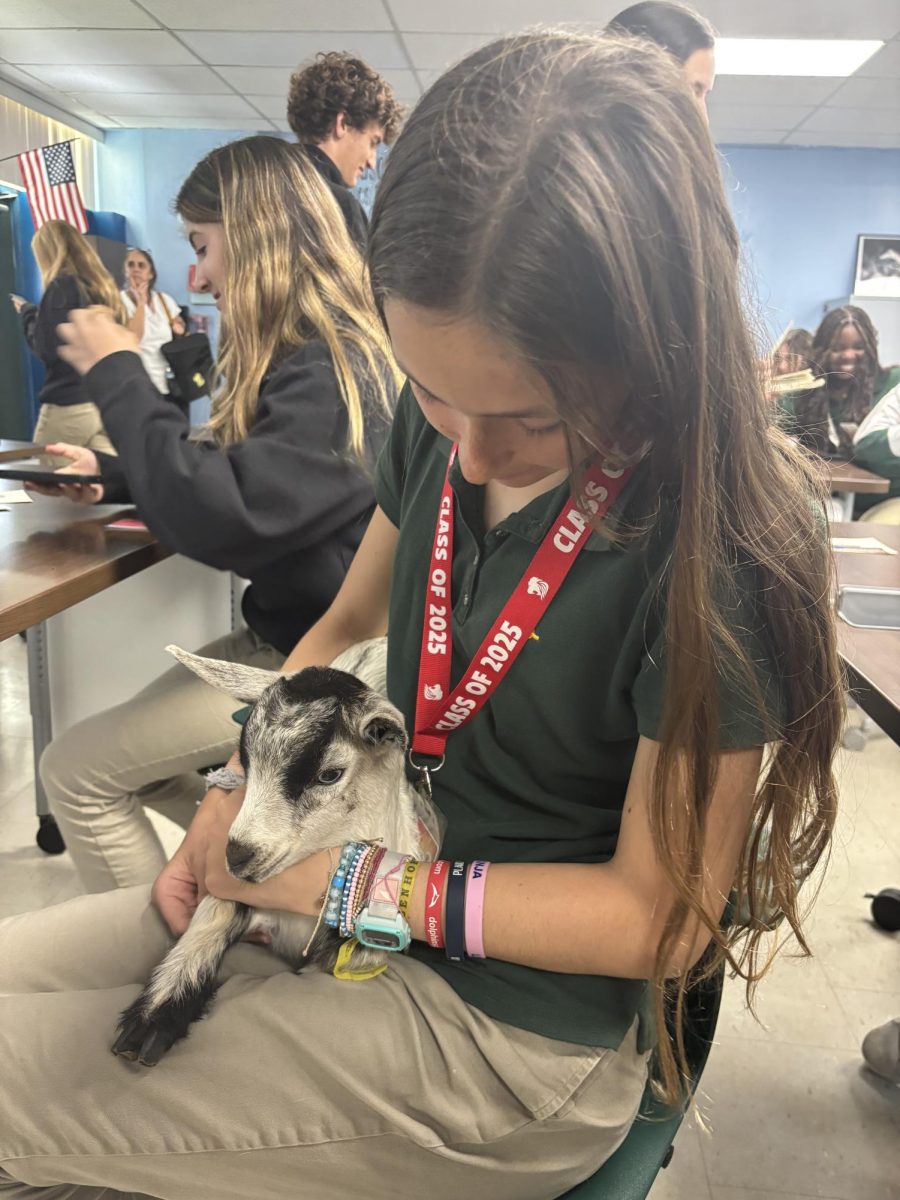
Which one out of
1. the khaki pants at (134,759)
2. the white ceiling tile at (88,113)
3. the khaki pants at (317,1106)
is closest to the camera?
the khaki pants at (317,1106)

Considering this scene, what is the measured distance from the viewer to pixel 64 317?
3781 millimetres

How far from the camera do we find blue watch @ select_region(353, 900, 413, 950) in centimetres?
80

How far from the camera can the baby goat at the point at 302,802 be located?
2.83 ft

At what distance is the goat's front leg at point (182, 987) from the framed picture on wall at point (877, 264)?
25.9 feet

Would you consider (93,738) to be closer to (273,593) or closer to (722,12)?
(273,593)

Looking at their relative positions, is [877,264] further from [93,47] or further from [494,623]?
[494,623]

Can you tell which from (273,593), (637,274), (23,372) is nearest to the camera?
(637,274)

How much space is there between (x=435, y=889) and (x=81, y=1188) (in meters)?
0.44

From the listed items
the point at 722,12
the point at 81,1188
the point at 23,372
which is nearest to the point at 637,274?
the point at 81,1188

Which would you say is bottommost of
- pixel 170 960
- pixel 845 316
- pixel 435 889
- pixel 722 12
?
pixel 170 960

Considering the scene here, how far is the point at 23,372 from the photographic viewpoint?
7.69m

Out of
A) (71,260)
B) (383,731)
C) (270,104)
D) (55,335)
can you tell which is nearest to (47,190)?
(71,260)

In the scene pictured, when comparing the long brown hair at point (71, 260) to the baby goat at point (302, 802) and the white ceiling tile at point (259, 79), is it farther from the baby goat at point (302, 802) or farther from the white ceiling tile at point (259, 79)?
the baby goat at point (302, 802)

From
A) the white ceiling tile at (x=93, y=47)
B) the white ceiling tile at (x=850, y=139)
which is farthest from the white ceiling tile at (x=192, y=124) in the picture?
the white ceiling tile at (x=850, y=139)
